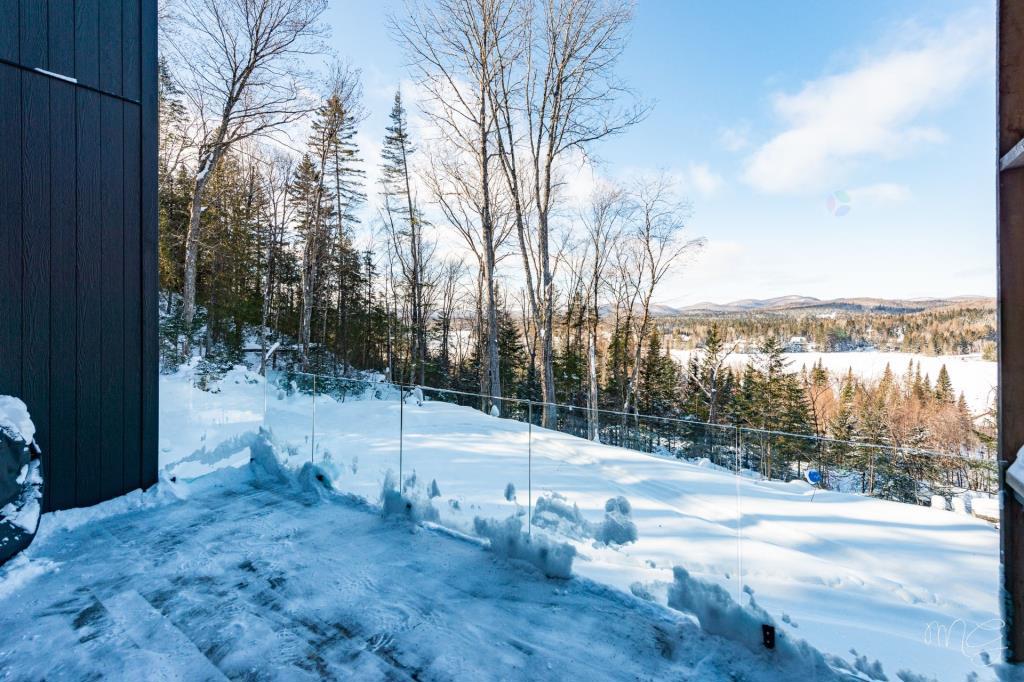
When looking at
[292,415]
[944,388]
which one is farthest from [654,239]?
[292,415]

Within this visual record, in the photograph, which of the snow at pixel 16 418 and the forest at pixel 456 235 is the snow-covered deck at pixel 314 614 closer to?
the snow at pixel 16 418

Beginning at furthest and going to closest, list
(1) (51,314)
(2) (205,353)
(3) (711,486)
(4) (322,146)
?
(4) (322,146) < (2) (205,353) < (1) (51,314) < (3) (711,486)

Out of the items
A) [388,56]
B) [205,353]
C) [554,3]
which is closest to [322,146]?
[388,56]

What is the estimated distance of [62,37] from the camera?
314 centimetres

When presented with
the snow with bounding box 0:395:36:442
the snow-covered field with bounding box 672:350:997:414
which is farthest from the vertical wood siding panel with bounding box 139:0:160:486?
the snow-covered field with bounding box 672:350:997:414

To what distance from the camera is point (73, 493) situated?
3199 mm

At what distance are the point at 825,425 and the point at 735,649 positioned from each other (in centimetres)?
2324

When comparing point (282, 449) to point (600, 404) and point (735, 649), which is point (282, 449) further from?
point (600, 404)

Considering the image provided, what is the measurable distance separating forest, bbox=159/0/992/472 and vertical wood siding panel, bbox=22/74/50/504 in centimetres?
327

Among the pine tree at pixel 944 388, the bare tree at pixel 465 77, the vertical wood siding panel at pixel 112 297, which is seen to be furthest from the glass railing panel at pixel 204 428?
the pine tree at pixel 944 388

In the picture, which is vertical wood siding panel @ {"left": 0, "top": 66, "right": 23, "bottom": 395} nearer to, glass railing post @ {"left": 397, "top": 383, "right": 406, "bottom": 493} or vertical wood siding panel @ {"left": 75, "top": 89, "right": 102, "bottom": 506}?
vertical wood siding panel @ {"left": 75, "top": 89, "right": 102, "bottom": 506}

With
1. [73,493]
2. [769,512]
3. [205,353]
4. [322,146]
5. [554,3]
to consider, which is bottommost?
[73,493]

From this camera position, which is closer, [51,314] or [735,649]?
[735,649]

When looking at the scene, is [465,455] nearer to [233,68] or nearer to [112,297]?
[112,297]
